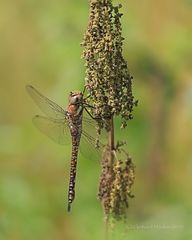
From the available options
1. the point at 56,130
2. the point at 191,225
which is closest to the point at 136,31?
the point at 56,130

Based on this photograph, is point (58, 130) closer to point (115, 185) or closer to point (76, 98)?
point (76, 98)

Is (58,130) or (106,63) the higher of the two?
(58,130)

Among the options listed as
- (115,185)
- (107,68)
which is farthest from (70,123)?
(107,68)

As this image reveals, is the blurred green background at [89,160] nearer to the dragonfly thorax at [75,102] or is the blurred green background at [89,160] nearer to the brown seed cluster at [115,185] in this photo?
the dragonfly thorax at [75,102]

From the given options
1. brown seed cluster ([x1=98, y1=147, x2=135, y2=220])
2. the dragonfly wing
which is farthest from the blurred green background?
brown seed cluster ([x1=98, y1=147, x2=135, y2=220])

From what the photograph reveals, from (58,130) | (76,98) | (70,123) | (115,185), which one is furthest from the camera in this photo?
(58,130)

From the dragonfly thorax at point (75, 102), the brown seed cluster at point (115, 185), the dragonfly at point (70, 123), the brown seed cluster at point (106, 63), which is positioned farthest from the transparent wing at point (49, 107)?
the brown seed cluster at point (106, 63)

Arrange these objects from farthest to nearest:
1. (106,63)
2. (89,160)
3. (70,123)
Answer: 1. (89,160)
2. (70,123)
3. (106,63)

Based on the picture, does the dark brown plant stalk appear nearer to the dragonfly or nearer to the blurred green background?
the dragonfly
